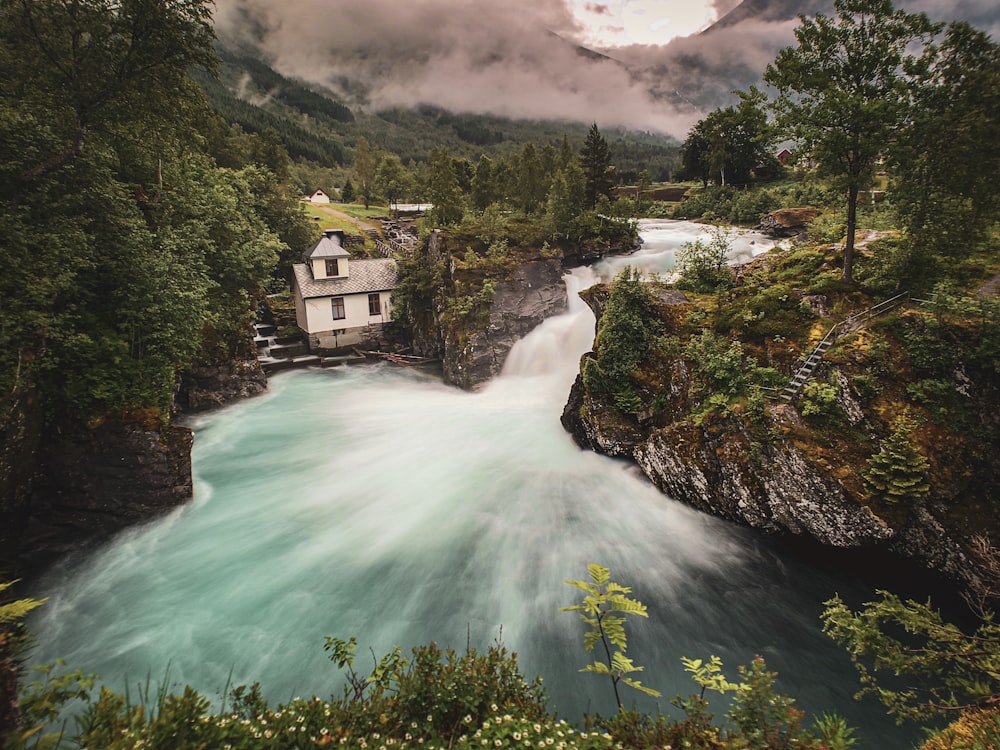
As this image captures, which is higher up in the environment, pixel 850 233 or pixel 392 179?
pixel 392 179

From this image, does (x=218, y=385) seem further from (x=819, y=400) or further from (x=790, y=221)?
(x=790, y=221)

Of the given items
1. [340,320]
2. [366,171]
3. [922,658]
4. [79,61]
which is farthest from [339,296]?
[366,171]

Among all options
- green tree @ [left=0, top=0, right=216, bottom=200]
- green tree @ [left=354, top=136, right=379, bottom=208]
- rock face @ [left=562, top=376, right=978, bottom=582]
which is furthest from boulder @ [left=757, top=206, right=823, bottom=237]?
green tree @ [left=354, top=136, right=379, bottom=208]

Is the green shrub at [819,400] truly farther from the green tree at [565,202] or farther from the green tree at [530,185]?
the green tree at [530,185]

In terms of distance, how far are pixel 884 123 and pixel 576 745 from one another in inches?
650

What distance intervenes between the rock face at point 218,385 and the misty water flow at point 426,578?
202 inches

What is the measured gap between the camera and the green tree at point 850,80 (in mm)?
11844

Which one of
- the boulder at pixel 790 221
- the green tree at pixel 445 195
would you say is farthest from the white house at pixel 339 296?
the boulder at pixel 790 221

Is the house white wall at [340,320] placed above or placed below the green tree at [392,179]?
below

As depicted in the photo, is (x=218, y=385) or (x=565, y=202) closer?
(x=218, y=385)

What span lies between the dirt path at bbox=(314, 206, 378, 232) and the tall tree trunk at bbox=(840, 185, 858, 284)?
58.5 metres

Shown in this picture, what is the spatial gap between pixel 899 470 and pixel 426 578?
12.6m

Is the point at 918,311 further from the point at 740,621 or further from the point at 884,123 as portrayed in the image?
the point at 740,621

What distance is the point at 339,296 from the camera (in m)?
33.6
